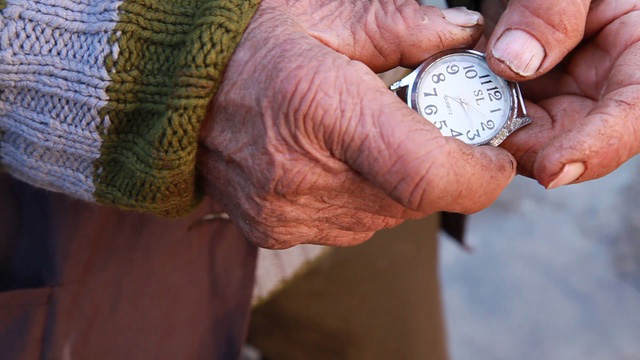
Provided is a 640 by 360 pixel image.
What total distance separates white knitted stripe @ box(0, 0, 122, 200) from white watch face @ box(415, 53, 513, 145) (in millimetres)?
508

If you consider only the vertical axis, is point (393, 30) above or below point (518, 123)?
above

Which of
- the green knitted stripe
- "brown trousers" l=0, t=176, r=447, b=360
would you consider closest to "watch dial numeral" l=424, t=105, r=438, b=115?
the green knitted stripe

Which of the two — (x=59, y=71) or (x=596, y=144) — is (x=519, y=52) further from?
(x=59, y=71)

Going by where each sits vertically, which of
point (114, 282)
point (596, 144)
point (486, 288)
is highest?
point (596, 144)

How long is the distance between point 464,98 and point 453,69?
5 cm

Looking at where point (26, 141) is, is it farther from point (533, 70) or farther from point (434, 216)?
point (434, 216)

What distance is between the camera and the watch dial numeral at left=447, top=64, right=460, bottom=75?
1.11 metres

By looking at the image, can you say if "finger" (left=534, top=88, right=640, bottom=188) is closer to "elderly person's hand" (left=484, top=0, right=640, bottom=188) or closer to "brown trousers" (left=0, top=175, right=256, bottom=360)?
"elderly person's hand" (left=484, top=0, right=640, bottom=188)

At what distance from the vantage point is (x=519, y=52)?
1036 millimetres

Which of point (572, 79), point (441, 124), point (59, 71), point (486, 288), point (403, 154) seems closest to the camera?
point (403, 154)

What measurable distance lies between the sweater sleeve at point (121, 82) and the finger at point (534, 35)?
41cm

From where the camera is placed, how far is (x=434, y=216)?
1.78m

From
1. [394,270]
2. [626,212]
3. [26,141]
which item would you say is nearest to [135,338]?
[26,141]

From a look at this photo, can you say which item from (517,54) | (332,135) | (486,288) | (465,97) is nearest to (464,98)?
(465,97)
